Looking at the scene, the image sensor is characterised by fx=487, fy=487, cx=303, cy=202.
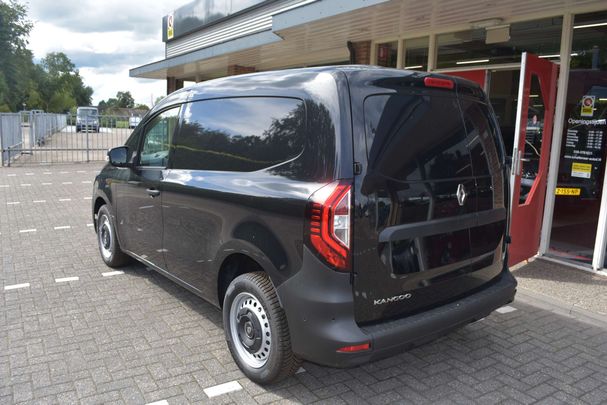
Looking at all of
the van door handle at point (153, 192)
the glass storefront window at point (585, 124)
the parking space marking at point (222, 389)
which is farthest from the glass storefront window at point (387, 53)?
the parking space marking at point (222, 389)

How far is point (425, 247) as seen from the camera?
284cm

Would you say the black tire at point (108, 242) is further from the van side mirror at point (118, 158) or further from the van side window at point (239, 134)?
the van side window at point (239, 134)

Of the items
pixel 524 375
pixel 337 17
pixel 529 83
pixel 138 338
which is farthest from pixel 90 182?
pixel 524 375

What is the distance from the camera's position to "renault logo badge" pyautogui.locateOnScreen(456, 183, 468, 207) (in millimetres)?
3008

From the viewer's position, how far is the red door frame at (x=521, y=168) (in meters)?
5.18

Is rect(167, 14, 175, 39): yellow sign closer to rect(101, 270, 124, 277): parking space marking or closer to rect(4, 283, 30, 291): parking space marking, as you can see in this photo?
rect(101, 270, 124, 277): parking space marking

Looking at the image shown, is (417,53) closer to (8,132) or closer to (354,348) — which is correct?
(354,348)

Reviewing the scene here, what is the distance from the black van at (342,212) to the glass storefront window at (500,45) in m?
3.46

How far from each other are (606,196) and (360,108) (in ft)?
13.2

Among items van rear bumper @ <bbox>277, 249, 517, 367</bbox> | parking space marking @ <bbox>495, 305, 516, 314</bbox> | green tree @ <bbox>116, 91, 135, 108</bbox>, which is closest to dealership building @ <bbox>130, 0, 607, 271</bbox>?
parking space marking @ <bbox>495, 305, 516, 314</bbox>

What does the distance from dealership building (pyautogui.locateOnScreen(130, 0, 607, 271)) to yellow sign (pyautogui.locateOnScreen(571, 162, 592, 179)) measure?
0.01 m

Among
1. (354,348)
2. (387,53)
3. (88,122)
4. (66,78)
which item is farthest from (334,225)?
(66,78)

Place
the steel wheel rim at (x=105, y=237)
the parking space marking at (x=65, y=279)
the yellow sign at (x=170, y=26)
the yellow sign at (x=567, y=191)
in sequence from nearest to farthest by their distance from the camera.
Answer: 1. the parking space marking at (x=65, y=279)
2. the steel wheel rim at (x=105, y=237)
3. the yellow sign at (x=567, y=191)
4. the yellow sign at (x=170, y=26)

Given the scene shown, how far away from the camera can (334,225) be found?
257cm
